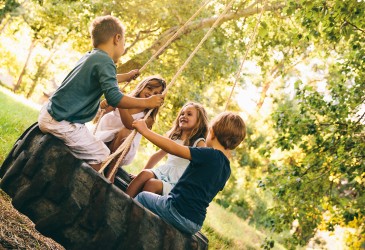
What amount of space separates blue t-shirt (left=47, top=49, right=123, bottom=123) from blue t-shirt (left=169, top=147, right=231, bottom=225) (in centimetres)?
60

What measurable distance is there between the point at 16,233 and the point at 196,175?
142 centimetres

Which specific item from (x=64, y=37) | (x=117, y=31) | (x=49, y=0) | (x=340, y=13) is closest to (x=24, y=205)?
(x=117, y=31)

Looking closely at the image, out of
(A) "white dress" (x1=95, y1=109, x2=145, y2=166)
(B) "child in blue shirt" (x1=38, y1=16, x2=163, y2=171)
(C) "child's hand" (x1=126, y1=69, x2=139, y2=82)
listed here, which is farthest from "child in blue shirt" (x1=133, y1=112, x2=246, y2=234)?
(A) "white dress" (x1=95, y1=109, x2=145, y2=166)

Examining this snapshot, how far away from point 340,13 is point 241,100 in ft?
39.0

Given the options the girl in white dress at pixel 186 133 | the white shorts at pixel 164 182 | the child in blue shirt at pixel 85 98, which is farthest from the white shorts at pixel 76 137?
the girl in white dress at pixel 186 133

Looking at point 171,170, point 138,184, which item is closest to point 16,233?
point 138,184

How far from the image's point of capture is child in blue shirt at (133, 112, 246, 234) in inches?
92.4

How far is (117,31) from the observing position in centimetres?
252

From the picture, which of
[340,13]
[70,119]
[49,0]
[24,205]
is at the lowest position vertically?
[24,205]

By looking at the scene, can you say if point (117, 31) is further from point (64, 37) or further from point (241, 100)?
point (241, 100)

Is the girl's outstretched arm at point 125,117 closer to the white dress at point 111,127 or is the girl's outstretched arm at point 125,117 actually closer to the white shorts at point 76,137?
the white dress at point 111,127

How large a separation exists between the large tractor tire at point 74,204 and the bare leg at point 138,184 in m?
0.89

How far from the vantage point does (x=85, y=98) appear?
2363 millimetres

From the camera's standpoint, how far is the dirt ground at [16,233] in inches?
102
